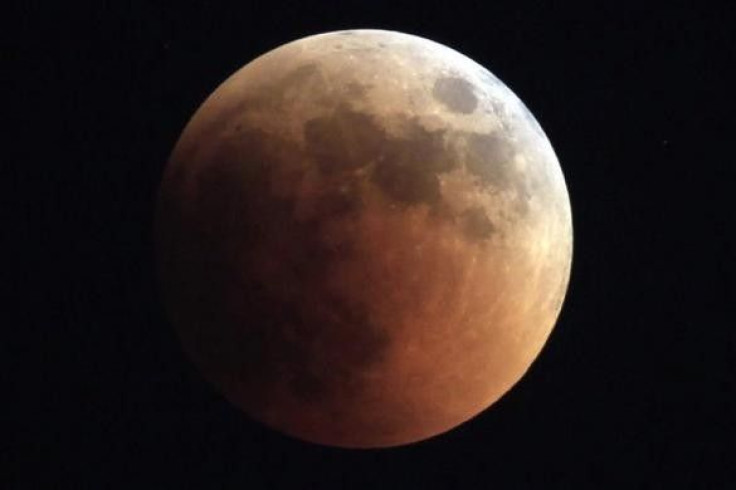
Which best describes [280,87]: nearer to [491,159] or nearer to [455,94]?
[455,94]

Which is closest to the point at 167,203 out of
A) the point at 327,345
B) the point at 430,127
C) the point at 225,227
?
the point at 225,227

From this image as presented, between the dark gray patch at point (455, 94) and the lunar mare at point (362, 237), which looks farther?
the dark gray patch at point (455, 94)

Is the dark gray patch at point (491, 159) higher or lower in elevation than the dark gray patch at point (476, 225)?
higher

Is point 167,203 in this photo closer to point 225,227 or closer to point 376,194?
point 225,227

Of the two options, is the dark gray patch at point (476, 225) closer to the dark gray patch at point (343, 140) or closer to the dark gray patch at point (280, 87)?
the dark gray patch at point (343, 140)

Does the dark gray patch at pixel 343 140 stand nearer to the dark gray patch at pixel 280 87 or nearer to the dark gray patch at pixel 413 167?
the dark gray patch at pixel 413 167

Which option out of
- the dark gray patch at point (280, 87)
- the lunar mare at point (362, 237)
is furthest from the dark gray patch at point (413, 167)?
the dark gray patch at point (280, 87)

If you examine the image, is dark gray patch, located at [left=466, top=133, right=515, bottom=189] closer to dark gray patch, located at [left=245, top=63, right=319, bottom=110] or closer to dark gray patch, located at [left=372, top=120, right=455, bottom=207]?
dark gray patch, located at [left=372, top=120, right=455, bottom=207]

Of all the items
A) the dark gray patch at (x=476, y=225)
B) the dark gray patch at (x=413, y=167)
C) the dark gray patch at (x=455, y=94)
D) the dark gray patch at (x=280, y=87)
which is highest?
the dark gray patch at (x=280, y=87)
